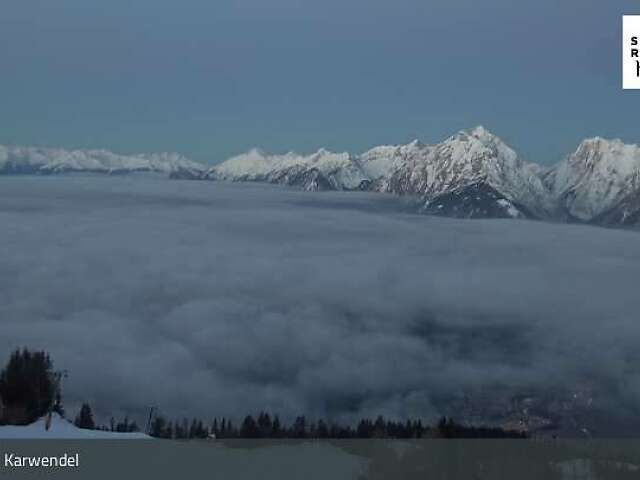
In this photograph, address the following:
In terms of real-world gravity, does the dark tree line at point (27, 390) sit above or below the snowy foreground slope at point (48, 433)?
above

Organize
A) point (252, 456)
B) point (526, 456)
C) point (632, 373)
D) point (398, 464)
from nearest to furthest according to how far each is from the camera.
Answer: point (252, 456)
point (398, 464)
point (526, 456)
point (632, 373)

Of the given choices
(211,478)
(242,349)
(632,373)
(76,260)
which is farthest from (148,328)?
(211,478)

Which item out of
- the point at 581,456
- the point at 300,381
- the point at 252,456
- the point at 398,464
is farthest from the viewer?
the point at 300,381

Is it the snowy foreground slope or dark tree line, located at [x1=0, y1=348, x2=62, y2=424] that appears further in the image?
dark tree line, located at [x1=0, y1=348, x2=62, y2=424]

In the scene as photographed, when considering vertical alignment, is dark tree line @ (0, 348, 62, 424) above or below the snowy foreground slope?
above

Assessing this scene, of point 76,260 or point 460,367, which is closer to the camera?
point 460,367

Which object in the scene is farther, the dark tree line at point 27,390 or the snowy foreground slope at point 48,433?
the dark tree line at point 27,390

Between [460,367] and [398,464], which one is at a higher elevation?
[460,367]

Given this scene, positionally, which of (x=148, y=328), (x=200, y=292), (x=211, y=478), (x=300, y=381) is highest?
(x=200, y=292)

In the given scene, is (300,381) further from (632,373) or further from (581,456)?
(581,456)

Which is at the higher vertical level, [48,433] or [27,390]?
[27,390]

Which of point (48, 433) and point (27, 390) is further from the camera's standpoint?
point (27, 390)
